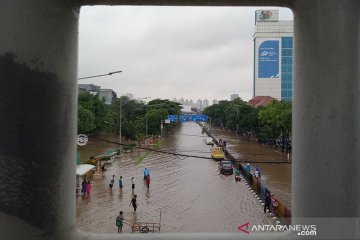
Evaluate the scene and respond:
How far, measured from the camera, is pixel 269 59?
9144cm

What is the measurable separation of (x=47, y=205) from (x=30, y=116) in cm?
47

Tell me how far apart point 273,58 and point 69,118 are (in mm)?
93053

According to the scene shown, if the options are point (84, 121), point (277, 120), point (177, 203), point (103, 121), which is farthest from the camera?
point (103, 121)

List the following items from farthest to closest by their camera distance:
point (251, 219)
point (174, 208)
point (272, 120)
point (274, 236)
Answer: point (272, 120) → point (174, 208) → point (251, 219) → point (274, 236)

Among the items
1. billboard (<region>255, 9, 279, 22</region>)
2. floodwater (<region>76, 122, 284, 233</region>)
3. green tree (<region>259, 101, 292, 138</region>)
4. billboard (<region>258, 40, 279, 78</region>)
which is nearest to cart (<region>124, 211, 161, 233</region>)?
floodwater (<region>76, 122, 284, 233</region>)

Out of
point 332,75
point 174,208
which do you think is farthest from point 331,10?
point 174,208

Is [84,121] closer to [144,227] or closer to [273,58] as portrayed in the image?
[144,227]

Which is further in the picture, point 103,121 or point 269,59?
point 269,59

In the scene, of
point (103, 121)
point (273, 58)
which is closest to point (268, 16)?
point (273, 58)

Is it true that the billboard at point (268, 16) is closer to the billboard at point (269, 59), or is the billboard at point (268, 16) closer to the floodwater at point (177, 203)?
the billboard at point (269, 59)

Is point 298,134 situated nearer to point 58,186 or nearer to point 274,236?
point 274,236

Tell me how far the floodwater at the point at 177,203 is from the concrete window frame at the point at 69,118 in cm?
788

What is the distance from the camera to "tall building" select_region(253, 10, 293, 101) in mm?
90750

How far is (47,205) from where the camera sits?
2.07 meters
